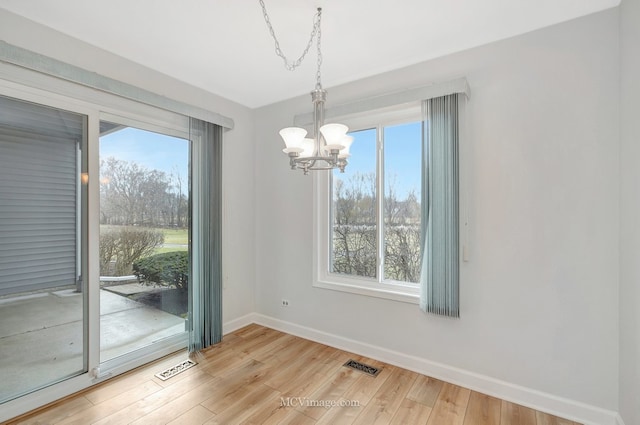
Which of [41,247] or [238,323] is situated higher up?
[41,247]

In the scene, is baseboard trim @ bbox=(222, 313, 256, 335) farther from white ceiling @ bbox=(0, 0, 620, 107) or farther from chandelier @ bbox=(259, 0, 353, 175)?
white ceiling @ bbox=(0, 0, 620, 107)

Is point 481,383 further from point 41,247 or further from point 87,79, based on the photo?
point 87,79

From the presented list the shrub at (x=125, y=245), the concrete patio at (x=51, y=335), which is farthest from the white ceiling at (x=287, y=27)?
the concrete patio at (x=51, y=335)

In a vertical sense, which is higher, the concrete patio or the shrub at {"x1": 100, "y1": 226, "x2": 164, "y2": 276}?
Result: the shrub at {"x1": 100, "y1": 226, "x2": 164, "y2": 276}

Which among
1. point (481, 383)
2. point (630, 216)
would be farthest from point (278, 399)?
point (630, 216)

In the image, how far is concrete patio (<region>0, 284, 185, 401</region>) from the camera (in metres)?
1.95

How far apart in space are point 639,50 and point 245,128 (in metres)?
3.25

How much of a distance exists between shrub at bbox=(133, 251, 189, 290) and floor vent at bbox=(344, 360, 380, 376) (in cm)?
179

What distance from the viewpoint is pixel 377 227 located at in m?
2.82

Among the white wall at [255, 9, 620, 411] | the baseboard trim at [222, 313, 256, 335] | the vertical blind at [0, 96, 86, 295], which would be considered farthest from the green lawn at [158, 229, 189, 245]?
the white wall at [255, 9, 620, 411]

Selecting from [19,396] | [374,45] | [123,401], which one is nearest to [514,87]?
[374,45]

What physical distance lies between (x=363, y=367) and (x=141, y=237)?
7.57 ft

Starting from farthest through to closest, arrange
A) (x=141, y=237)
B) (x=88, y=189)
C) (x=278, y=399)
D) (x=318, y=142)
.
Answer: (x=141, y=237), (x=88, y=189), (x=278, y=399), (x=318, y=142)

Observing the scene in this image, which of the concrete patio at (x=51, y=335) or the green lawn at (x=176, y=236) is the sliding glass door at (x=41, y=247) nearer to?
the concrete patio at (x=51, y=335)
